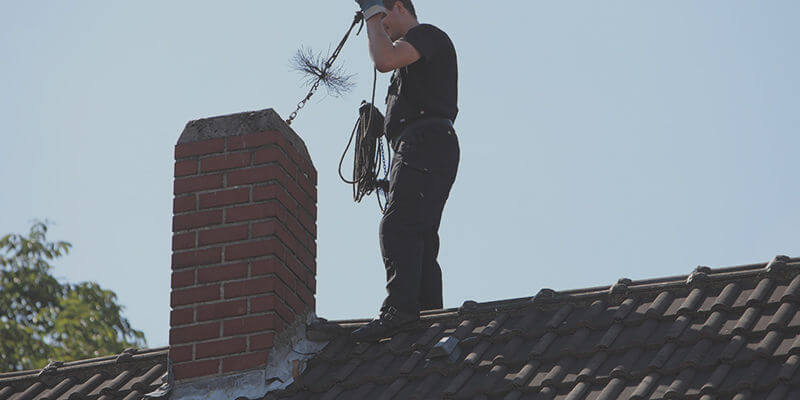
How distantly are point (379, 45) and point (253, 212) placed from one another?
1.08 meters

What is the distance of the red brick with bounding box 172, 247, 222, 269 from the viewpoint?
595cm

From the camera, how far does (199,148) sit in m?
6.22

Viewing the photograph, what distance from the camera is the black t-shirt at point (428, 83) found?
6195 mm

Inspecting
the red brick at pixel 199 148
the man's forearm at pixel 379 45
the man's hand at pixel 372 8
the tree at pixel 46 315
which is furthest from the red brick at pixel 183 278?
the tree at pixel 46 315

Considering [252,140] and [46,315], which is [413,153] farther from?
[46,315]

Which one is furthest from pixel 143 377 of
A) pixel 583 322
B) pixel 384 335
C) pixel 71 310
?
pixel 71 310

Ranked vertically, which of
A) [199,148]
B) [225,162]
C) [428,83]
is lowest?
[225,162]

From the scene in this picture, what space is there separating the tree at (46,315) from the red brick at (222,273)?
10.2 meters

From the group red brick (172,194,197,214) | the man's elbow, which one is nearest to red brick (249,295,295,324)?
red brick (172,194,197,214)

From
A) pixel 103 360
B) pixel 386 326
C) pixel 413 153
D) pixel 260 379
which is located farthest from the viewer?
pixel 103 360

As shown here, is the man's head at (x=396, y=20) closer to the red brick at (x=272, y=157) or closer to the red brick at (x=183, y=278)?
the red brick at (x=272, y=157)

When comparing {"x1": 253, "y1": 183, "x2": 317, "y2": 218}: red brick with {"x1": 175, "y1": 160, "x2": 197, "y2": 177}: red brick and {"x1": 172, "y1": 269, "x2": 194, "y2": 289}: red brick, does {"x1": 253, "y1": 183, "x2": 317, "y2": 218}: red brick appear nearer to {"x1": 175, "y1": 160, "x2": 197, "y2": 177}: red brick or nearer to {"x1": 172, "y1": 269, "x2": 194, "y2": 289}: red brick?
{"x1": 175, "y1": 160, "x2": 197, "y2": 177}: red brick

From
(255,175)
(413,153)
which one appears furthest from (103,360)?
(413,153)

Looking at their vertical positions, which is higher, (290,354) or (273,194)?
(273,194)
